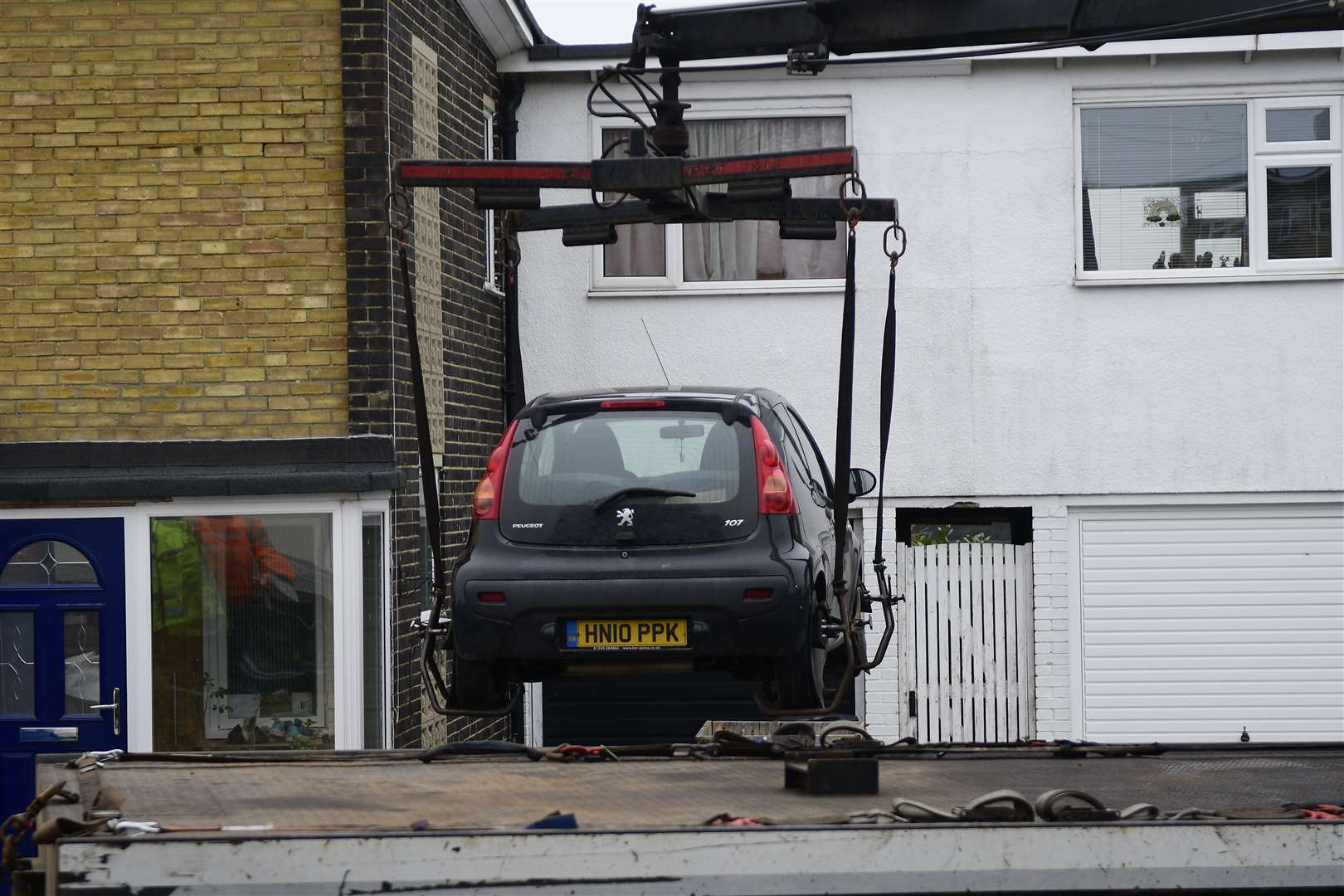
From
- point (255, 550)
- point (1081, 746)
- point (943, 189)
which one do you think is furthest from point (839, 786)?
point (943, 189)

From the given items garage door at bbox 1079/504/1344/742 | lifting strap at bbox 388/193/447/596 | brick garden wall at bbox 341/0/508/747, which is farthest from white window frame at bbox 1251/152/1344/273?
lifting strap at bbox 388/193/447/596

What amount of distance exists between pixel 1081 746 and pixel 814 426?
9951 mm

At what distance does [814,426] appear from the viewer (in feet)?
48.5

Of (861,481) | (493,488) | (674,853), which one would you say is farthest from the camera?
(861,481)

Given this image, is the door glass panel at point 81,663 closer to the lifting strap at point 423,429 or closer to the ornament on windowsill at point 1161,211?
the lifting strap at point 423,429

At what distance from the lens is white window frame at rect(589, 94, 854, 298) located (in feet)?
49.0

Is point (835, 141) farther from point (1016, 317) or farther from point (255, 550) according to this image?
point (255, 550)

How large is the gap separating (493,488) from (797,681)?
1.55 m

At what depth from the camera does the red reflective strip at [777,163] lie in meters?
5.65

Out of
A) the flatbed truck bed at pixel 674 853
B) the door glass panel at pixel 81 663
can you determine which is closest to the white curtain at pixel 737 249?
the door glass panel at pixel 81 663

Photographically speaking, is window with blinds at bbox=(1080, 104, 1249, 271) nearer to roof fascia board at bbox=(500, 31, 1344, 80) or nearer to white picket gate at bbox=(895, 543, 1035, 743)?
roof fascia board at bbox=(500, 31, 1344, 80)

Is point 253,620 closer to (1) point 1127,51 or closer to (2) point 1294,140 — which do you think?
(1) point 1127,51

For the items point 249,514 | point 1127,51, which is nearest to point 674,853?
point 249,514

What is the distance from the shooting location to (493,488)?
7.25 metres
